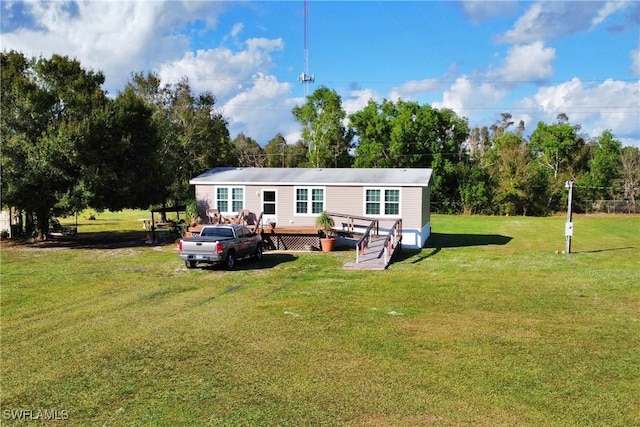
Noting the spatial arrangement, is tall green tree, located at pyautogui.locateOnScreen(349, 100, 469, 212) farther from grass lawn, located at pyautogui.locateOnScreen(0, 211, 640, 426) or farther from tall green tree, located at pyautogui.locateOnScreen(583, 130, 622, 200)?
grass lawn, located at pyautogui.locateOnScreen(0, 211, 640, 426)

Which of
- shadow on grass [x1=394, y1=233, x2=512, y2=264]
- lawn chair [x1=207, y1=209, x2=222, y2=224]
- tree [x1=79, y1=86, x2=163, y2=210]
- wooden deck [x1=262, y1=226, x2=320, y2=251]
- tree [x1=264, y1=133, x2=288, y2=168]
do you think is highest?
tree [x1=264, y1=133, x2=288, y2=168]

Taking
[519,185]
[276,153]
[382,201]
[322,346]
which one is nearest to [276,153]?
[276,153]

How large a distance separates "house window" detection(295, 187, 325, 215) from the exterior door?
3.51 feet

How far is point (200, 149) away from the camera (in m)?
43.5

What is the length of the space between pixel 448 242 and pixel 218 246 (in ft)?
44.1

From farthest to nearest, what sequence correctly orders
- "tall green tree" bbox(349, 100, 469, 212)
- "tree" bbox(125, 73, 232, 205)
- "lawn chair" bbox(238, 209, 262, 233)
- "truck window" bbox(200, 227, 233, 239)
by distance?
"tall green tree" bbox(349, 100, 469, 212) → "tree" bbox(125, 73, 232, 205) → "lawn chair" bbox(238, 209, 262, 233) → "truck window" bbox(200, 227, 233, 239)

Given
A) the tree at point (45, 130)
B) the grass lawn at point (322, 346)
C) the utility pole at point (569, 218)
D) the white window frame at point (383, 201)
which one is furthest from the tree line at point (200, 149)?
the utility pole at point (569, 218)

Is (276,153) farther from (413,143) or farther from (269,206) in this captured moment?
(269,206)

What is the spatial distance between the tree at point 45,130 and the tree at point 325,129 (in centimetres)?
3265

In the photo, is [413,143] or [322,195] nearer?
[322,195]

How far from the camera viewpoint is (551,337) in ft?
31.7

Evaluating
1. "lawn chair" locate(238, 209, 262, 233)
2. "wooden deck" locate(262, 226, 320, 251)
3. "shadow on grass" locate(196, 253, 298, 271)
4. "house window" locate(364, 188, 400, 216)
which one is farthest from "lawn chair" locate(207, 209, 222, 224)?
"house window" locate(364, 188, 400, 216)

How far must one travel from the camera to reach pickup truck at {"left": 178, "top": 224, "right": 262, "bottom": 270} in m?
17.2

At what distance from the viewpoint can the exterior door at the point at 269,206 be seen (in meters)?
24.8
